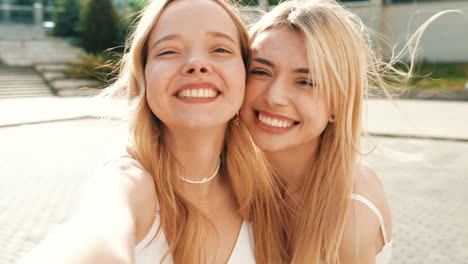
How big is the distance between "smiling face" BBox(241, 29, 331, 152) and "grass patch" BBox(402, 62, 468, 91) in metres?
15.2

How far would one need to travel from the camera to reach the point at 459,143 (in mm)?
9164

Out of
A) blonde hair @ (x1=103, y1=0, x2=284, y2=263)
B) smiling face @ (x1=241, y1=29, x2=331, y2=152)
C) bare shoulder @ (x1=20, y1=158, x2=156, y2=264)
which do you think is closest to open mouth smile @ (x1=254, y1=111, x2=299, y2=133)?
smiling face @ (x1=241, y1=29, x2=331, y2=152)

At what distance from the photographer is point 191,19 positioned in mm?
1966

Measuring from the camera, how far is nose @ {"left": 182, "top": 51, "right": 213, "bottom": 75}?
1880 mm

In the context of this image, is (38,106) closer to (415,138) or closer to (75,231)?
(415,138)

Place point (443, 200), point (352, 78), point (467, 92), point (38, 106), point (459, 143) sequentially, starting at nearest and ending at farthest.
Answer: point (352, 78)
point (443, 200)
point (459, 143)
point (38, 106)
point (467, 92)

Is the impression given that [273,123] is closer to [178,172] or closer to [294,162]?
[294,162]

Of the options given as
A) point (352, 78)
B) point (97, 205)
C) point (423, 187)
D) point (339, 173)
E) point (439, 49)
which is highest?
point (352, 78)

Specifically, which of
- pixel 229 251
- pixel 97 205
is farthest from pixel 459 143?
pixel 97 205

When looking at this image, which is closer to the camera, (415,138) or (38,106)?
(415,138)

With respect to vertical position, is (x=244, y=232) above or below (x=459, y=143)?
above

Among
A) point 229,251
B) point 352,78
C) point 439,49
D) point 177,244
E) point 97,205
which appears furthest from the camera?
point 439,49

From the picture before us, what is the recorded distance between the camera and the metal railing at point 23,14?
110ft

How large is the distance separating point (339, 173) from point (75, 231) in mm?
1520
